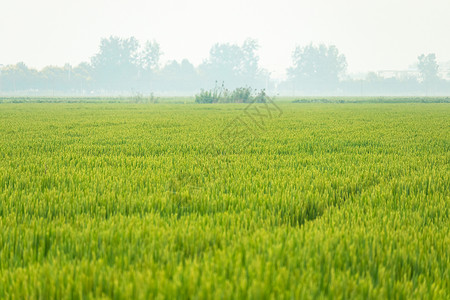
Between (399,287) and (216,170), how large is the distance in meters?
2.51

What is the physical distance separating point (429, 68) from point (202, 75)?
198 feet

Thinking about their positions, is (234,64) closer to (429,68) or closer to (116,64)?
(116,64)

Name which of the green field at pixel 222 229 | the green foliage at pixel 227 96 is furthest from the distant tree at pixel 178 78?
the green field at pixel 222 229

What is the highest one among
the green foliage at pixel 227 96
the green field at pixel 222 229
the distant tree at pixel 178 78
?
the distant tree at pixel 178 78

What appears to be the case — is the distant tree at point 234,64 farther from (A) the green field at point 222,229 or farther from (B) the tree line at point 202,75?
(A) the green field at point 222,229

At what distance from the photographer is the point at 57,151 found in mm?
5043

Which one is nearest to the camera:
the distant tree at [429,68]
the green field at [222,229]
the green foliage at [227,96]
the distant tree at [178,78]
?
the green field at [222,229]

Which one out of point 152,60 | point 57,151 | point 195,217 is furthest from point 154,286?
point 152,60

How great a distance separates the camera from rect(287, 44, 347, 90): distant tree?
107750mm

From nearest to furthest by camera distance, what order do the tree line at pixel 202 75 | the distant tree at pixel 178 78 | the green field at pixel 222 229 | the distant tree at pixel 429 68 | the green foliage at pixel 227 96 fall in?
the green field at pixel 222 229
the green foliage at pixel 227 96
the tree line at pixel 202 75
the distant tree at pixel 178 78
the distant tree at pixel 429 68

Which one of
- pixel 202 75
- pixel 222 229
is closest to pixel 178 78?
pixel 202 75

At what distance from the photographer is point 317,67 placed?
11031 cm

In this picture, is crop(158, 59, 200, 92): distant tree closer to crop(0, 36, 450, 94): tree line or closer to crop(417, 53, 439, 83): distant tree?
crop(0, 36, 450, 94): tree line

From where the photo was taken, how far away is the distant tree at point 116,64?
92188 millimetres
